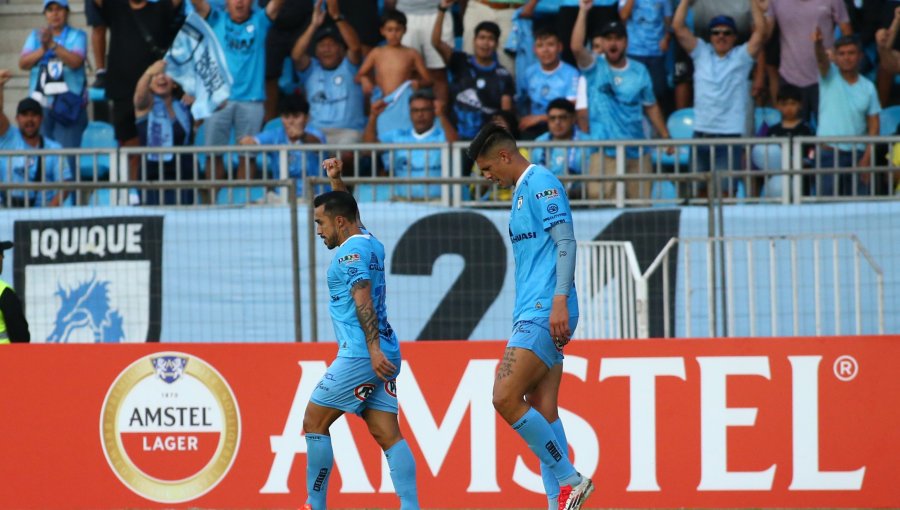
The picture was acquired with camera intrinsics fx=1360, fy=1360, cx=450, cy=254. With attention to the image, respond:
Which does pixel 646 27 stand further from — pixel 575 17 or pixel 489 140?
pixel 489 140

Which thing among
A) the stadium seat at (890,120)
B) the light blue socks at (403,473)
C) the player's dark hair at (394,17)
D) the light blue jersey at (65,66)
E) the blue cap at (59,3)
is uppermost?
the blue cap at (59,3)

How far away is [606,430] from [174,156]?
5517mm

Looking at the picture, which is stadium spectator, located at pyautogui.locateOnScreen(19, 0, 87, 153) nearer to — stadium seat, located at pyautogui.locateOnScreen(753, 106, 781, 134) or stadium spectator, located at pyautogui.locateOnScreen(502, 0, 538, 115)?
stadium spectator, located at pyautogui.locateOnScreen(502, 0, 538, 115)

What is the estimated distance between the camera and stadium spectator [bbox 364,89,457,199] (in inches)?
497

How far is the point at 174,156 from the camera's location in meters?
12.9

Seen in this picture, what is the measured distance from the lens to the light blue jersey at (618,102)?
13.7 m

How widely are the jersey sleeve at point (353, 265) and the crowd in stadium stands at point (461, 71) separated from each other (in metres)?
5.20

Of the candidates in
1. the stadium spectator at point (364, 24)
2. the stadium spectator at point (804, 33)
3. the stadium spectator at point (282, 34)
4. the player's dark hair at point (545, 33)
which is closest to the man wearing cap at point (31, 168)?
the stadium spectator at point (282, 34)

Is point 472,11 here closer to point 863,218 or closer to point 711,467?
point 863,218

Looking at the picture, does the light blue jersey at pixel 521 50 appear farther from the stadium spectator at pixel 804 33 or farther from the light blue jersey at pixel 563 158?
the stadium spectator at pixel 804 33

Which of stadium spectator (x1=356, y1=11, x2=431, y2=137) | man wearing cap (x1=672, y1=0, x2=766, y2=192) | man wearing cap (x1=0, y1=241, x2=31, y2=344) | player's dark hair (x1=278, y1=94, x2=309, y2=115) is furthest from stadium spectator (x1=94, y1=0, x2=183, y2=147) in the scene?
man wearing cap (x1=672, y1=0, x2=766, y2=192)

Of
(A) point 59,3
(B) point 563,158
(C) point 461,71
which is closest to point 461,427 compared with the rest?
(B) point 563,158

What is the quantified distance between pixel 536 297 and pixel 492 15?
25.3 ft

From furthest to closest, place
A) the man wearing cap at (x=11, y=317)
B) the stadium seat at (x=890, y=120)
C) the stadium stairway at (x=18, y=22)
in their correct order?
the stadium stairway at (x=18, y=22)
the stadium seat at (x=890, y=120)
the man wearing cap at (x=11, y=317)
